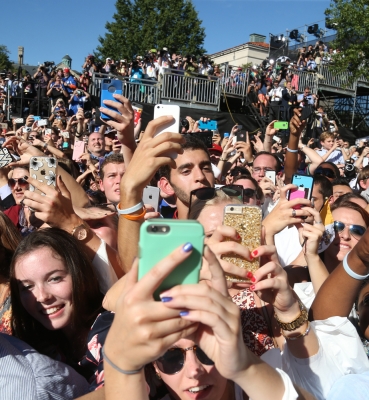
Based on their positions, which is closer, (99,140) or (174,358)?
(174,358)

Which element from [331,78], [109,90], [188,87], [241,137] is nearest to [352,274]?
[109,90]

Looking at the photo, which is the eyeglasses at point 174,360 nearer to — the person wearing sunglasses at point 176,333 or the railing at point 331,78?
the person wearing sunglasses at point 176,333

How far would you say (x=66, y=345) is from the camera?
223 cm

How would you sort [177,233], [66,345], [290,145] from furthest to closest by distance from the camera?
1. [290,145]
2. [66,345]
3. [177,233]

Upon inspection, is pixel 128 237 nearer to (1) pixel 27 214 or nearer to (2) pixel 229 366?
(2) pixel 229 366

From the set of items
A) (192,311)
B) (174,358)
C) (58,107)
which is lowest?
(174,358)

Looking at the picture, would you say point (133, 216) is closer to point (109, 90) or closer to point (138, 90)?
point (109, 90)

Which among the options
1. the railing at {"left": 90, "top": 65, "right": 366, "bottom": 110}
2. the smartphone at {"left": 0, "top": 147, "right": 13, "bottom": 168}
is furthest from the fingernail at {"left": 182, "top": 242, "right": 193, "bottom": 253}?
the railing at {"left": 90, "top": 65, "right": 366, "bottom": 110}

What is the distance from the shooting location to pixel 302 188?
258 cm

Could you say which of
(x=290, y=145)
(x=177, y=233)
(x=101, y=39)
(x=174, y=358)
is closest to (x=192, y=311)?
(x=177, y=233)

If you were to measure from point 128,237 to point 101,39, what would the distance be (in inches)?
Answer: 1755

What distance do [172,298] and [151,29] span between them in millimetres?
44078

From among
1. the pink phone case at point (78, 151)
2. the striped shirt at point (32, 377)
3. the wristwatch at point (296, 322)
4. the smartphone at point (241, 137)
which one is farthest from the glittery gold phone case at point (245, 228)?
the smartphone at point (241, 137)

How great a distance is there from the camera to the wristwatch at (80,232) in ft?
7.73
